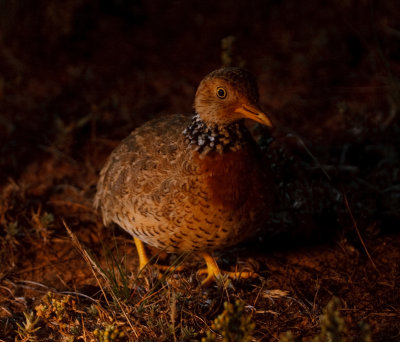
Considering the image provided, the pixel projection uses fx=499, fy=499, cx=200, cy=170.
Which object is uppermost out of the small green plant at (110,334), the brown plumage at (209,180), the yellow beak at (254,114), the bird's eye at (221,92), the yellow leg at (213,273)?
the bird's eye at (221,92)

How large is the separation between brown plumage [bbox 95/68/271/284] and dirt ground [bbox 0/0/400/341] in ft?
1.17

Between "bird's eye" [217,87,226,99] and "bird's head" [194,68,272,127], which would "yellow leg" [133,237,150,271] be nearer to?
"bird's head" [194,68,272,127]

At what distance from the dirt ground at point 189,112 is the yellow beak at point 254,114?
63 centimetres

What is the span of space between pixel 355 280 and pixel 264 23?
5.07m

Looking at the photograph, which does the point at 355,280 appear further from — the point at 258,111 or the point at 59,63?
the point at 59,63

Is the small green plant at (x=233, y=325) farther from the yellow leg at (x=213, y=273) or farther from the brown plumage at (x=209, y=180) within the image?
the yellow leg at (x=213, y=273)

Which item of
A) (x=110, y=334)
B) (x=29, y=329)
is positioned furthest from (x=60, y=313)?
(x=110, y=334)

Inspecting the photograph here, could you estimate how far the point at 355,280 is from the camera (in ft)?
12.7

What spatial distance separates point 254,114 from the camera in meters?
3.32

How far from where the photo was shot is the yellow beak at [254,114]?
3303mm

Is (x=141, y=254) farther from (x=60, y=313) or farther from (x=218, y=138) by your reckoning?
(x=218, y=138)

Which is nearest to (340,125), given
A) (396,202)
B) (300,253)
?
(396,202)

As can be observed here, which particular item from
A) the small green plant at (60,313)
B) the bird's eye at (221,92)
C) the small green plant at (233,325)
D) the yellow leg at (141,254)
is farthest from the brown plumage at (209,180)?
the small green plant at (233,325)

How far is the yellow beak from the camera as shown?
10.8 ft
